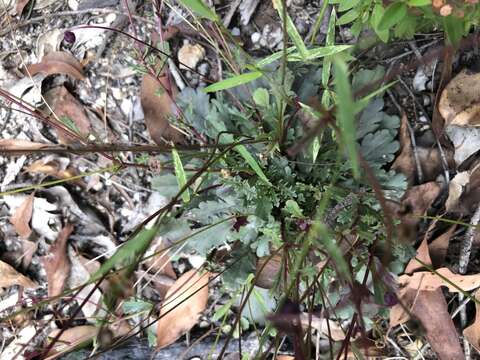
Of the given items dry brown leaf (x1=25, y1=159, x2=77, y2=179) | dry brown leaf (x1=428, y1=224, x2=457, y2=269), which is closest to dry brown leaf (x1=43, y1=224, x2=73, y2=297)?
dry brown leaf (x1=25, y1=159, x2=77, y2=179)

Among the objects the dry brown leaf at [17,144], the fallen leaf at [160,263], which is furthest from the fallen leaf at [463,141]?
the dry brown leaf at [17,144]

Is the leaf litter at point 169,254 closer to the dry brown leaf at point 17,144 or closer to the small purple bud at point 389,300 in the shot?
the dry brown leaf at point 17,144

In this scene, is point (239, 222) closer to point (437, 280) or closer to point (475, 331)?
point (437, 280)

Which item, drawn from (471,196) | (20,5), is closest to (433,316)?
(471,196)

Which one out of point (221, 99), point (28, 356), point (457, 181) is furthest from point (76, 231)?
point (457, 181)

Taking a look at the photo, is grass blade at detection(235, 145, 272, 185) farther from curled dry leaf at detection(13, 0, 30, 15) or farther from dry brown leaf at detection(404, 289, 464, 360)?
curled dry leaf at detection(13, 0, 30, 15)
